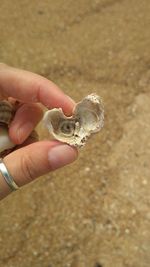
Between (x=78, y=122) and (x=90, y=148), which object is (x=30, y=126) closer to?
(x=78, y=122)

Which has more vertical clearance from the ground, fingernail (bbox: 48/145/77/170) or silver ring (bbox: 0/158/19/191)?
fingernail (bbox: 48/145/77/170)

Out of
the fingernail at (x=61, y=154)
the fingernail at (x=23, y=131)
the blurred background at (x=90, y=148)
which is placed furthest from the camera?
the blurred background at (x=90, y=148)

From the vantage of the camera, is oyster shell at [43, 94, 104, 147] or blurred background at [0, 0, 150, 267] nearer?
oyster shell at [43, 94, 104, 147]

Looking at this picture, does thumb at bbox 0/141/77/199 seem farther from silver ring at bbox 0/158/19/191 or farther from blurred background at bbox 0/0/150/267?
blurred background at bbox 0/0/150/267

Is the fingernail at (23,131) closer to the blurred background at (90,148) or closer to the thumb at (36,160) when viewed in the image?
the thumb at (36,160)

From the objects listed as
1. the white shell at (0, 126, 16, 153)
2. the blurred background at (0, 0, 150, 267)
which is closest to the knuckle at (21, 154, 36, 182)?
the white shell at (0, 126, 16, 153)

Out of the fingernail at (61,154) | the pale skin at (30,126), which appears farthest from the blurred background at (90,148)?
the fingernail at (61,154)

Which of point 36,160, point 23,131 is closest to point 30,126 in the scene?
point 23,131
